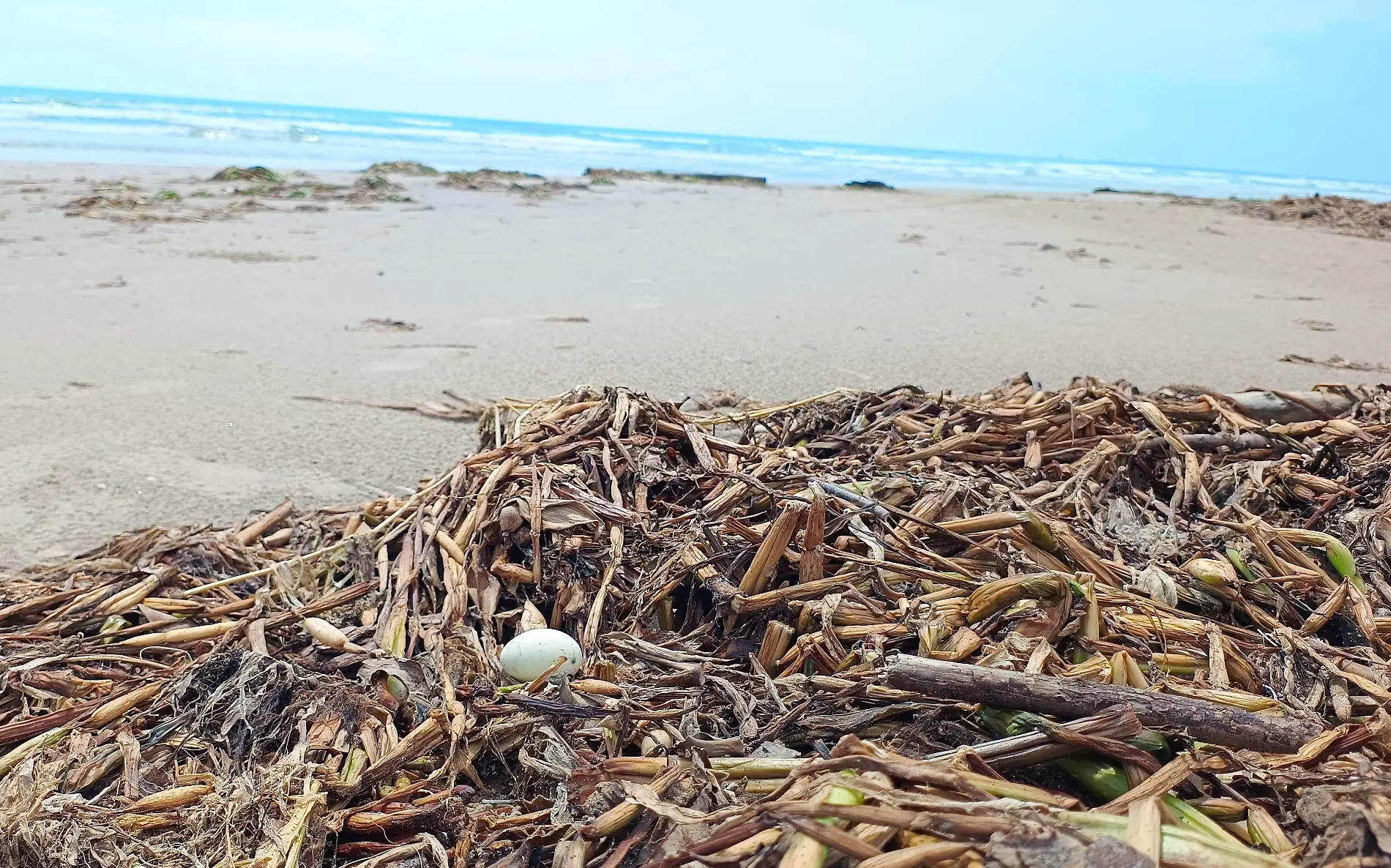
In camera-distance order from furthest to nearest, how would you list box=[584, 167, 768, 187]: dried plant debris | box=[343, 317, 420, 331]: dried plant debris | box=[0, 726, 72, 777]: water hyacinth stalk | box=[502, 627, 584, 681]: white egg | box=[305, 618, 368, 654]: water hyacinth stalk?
box=[584, 167, 768, 187]: dried plant debris → box=[343, 317, 420, 331]: dried plant debris → box=[305, 618, 368, 654]: water hyacinth stalk → box=[502, 627, 584, 681]: white egg → box=[0, 726, 72, 777]: water hyacinth stalk

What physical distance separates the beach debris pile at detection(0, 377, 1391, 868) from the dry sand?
0.89 m

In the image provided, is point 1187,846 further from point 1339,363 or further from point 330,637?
point 1339,363

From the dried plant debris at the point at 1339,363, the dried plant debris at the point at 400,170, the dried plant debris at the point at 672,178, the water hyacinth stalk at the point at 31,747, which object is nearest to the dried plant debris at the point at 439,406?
the water hyacinth stalk at the point at 31,747

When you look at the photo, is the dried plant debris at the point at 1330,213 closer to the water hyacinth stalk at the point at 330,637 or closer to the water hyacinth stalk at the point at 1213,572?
the water hyacinth stalk at the point at 1213,572

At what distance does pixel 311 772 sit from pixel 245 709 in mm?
247

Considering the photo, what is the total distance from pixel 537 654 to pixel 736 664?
36 centimetres

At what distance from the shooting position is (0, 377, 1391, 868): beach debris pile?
→ 114 cm

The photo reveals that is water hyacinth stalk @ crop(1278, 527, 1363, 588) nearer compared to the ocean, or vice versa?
water hyacinth stalk @ crop(1278, 527, 1363, 588)

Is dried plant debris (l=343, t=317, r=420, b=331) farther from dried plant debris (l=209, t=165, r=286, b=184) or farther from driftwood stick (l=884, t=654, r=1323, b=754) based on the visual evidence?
dried plant debris (l=209, t=165, r=286, b=184)

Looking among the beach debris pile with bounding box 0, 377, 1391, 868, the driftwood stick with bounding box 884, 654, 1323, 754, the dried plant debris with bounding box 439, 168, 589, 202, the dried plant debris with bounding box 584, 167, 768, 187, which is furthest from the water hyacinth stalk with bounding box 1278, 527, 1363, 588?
the dried plant debris with bounding box 584, 167, 768, 187

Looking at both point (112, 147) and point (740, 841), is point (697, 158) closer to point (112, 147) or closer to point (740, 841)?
point (112, 147)

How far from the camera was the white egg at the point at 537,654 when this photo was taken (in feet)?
5.62

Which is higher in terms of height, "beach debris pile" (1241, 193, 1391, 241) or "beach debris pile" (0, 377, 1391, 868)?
"beach debris pile" (1241, 193, 1391, 241)

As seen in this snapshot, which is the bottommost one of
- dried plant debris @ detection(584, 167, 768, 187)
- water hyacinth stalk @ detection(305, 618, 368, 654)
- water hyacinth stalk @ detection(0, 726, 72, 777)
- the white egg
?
water hyacinth stalk @ detection(0, 726, 72, 777)
